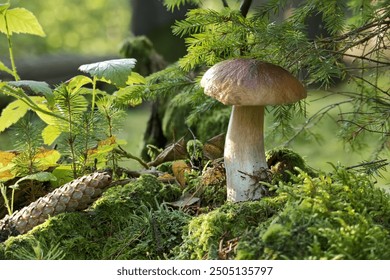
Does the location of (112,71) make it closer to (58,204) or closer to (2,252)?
(58,204)

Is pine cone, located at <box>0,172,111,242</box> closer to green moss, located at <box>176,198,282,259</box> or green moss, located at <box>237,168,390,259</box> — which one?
green moss, located at <box>176,198,282,259</box>

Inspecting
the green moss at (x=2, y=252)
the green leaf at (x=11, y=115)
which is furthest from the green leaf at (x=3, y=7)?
the green moss at (x=2, y=252)

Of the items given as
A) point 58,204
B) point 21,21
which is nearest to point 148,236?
point 58,204

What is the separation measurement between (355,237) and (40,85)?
82 cm

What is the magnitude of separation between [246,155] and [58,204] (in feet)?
1.73

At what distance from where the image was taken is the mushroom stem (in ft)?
4.46

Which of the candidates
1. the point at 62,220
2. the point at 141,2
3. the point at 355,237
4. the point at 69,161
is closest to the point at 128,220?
the point at 62,220

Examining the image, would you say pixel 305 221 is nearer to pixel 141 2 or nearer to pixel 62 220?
pixel 62 220

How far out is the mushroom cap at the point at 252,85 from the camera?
1.18 metres

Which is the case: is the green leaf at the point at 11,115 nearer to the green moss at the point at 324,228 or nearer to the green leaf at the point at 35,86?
the green leaf at the point at 35,86

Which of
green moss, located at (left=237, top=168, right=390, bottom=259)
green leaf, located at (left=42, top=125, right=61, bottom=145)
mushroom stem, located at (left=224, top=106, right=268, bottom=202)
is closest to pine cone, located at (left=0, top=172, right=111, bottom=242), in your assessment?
green leaf, located at (left=42, top=125, right=61, bottom=145)

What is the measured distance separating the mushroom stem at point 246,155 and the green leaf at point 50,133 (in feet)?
1.76

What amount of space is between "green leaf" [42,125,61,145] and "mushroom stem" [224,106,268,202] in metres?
0.54

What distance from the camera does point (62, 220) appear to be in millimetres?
1263
